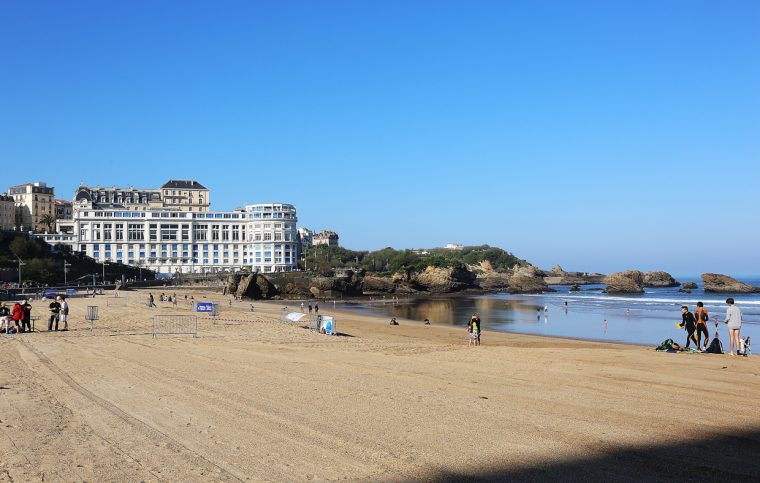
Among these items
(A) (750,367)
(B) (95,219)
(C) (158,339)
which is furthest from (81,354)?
(B) (95,219)

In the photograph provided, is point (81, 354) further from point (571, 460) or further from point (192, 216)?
point (192, 216)

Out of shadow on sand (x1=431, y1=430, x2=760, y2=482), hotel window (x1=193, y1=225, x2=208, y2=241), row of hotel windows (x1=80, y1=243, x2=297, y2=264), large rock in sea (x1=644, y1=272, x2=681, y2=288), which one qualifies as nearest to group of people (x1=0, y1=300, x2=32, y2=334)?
shadow on sand (x1=431, y1=430, x2=760, y2=482)

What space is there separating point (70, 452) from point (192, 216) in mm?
129698

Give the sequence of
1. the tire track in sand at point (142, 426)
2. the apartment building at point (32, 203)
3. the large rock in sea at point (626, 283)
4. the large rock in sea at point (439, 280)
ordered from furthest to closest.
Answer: the apartment building at point (32, 203)
the large rock in sea at point (626, 283)
the large rock in sea at point (439, 280)
the tire track in sand at point (142, 426)

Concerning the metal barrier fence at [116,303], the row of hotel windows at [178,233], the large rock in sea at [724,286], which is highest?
the row of hotel windows at [178,233]

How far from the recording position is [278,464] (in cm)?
733

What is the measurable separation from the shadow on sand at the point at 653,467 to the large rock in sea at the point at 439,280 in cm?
8793

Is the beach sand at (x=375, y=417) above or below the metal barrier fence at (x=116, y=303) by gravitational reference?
below

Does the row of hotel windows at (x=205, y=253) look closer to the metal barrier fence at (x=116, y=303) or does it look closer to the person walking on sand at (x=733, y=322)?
the metal barrier fence at (x=116, y=303)

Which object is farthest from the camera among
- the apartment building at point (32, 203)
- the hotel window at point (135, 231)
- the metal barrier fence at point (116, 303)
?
the apartment building at point (32, 203)

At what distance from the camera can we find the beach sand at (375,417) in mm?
7234

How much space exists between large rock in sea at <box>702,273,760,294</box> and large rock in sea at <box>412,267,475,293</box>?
124 ft

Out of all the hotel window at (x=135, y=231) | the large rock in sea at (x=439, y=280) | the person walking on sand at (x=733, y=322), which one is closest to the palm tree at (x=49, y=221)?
the hotel window at (x=135, y=231)

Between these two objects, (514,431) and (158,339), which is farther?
(158,339)
